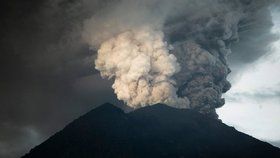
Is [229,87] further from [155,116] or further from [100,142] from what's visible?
[100,142]

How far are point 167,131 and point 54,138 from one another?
28.3m

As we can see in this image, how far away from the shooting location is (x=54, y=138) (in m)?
116

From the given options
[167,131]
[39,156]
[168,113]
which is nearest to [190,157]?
[167,131]

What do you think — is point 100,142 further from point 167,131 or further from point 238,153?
point 238,153

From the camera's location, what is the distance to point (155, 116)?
124000mm

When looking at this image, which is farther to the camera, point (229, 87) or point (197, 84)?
point (229, 87)

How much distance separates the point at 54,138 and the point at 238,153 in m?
45.1

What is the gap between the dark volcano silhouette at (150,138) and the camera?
104 metres

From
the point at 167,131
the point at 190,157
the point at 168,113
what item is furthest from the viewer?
the point at 168,113

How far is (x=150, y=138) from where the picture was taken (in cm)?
11169

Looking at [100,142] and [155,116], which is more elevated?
[155,116]

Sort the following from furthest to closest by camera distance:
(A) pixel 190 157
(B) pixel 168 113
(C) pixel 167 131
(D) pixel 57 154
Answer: (B) pixel 168 113 < (C) pixel 167 131 < (D) pixel 57 154 < (A) pixel 190 157

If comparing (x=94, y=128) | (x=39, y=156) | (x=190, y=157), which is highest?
(x=94, y=128)

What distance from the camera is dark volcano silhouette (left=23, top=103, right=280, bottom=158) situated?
104 meters
